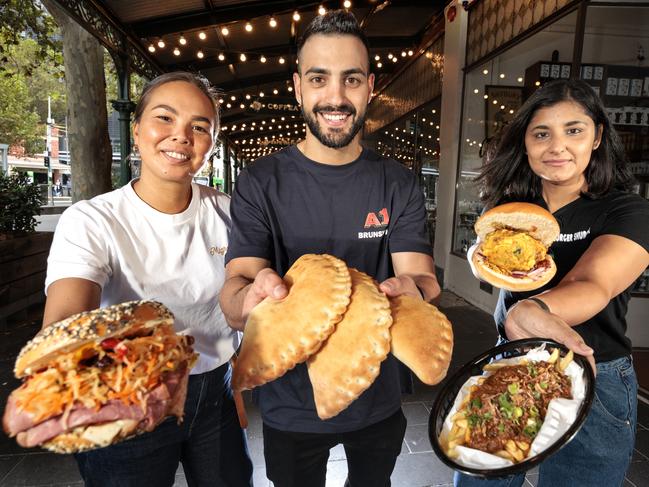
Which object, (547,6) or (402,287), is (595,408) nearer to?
(402,287)

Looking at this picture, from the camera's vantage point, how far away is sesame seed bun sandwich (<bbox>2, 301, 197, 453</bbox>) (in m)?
0.88

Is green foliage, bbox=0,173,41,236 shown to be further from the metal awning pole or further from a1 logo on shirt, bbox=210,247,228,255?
a1 logo on shirt, bbox=210,247,228,255

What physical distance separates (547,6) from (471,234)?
384 cm

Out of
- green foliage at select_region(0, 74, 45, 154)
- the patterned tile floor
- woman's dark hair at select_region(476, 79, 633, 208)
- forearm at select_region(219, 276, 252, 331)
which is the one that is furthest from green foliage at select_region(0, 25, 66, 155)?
woman's dark hair at select_region(476, 79, 633, 208)

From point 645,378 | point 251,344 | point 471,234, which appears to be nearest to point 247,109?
point 471,234

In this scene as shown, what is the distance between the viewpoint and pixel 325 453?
1.83 meters

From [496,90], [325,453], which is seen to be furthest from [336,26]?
[496,90]

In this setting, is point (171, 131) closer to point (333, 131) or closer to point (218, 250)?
point (218, 250)

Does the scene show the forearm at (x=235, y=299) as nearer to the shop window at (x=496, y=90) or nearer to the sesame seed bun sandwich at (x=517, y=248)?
the sesame seed bun sandwich at (x=517, y=248)

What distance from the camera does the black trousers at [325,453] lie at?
69.2 inches

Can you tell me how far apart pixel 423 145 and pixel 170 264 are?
983cm

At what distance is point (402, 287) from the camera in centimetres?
142

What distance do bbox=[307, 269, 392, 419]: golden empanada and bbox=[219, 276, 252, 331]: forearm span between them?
0.34m

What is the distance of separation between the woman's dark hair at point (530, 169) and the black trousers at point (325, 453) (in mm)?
1355
